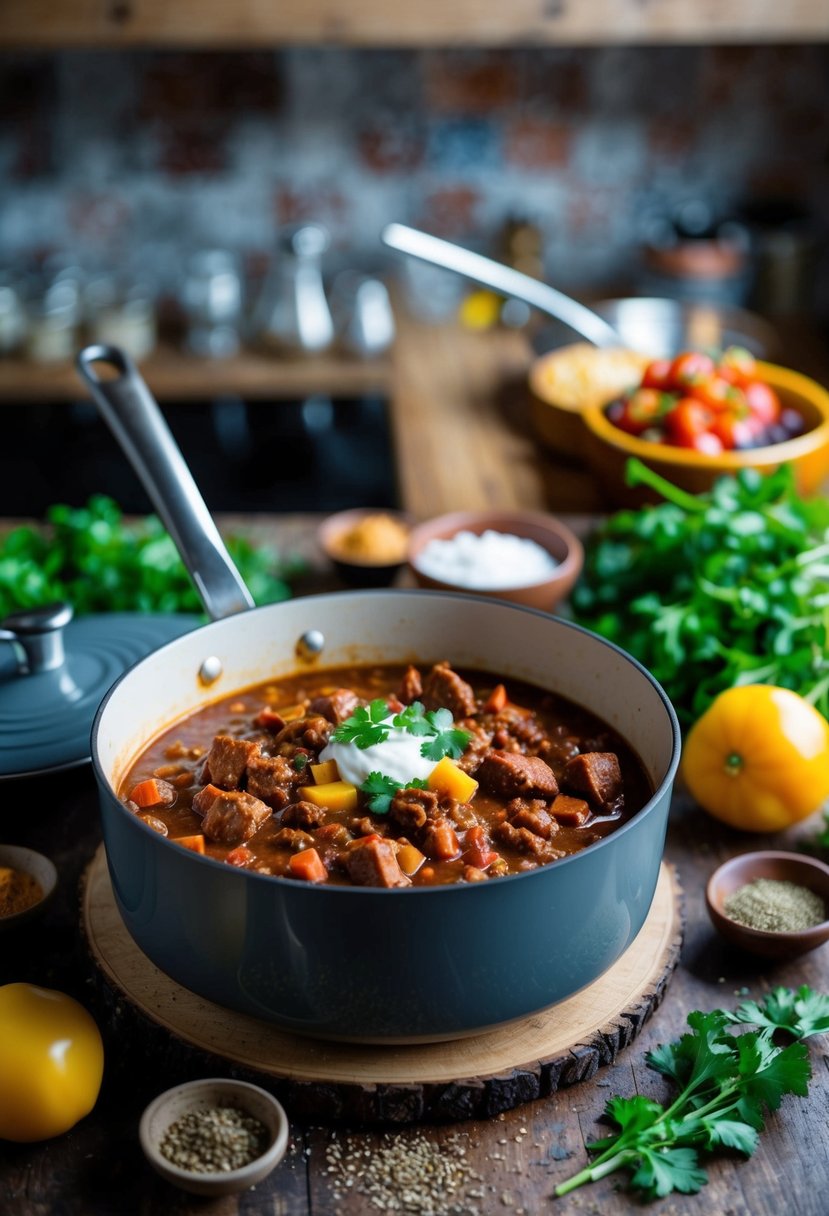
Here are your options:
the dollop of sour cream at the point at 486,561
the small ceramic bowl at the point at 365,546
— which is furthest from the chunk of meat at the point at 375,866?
the small ceramic bowl at the point at 365,546

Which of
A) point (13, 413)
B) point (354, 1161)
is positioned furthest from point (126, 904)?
point (13, 413)

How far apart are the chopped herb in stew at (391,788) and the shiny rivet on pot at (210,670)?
2.2 inches

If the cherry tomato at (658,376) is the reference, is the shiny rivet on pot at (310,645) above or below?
above

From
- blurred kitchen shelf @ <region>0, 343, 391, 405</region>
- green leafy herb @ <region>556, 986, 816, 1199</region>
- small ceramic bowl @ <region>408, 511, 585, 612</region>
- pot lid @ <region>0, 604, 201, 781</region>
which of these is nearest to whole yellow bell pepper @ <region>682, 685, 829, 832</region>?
green leafy herb @ <region>556, 986, 816, 1199</region>

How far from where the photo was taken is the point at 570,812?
1736 millimetres

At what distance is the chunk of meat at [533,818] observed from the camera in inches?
66.9

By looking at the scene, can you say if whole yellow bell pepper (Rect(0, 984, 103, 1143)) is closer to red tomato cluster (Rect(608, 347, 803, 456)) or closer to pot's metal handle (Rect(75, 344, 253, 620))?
pot's metal handle (Rect(75, 344, 253, 620))

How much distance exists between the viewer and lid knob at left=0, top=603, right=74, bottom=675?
2.05 m

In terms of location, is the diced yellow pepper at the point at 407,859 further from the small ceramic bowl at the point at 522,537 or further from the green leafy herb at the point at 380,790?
the small ceramic bowl at the point at 522,537

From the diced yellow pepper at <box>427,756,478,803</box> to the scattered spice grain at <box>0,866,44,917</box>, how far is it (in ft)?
1.91

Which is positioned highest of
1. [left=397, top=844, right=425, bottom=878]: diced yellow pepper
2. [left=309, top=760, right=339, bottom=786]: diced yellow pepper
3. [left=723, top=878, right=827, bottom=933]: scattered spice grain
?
[left=397, top=844, right=425, bottom=878]: diced yellow pepper

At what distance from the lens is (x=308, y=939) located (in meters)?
1.40

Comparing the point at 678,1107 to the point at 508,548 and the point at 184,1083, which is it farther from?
the point at 508,548

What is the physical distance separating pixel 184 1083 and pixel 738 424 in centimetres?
224
